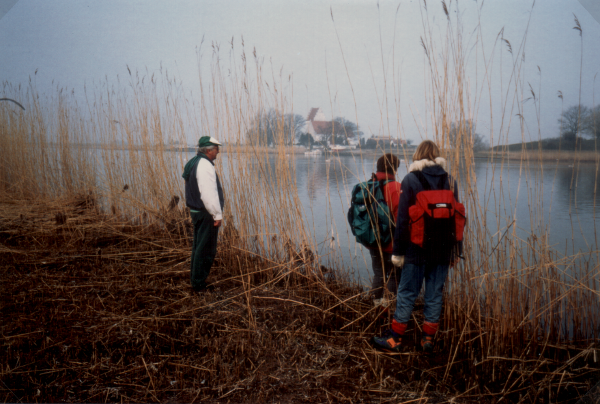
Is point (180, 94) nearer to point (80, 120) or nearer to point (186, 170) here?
point (186, 170)

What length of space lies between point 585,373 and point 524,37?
65.1 inches

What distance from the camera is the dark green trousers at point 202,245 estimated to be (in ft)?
7.17

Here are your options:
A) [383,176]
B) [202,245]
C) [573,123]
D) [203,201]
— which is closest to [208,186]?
[203,201]

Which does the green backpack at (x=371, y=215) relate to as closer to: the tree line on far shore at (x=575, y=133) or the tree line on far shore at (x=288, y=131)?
the tree line on far shore at (x=288, y=131)

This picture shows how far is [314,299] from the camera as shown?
227cm

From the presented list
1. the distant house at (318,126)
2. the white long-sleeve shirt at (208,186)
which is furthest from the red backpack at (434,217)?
the white long-sleeve shirt at (208,186)

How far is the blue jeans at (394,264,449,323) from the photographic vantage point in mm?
1585

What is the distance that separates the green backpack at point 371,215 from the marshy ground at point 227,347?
0.43 meters

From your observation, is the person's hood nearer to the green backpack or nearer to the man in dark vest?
the green backpack

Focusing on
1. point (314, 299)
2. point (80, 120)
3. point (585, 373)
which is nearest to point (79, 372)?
point (314, 299)

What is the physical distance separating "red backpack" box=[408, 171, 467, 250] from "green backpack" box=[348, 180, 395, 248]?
12.8 inches

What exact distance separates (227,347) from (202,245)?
2.48ft

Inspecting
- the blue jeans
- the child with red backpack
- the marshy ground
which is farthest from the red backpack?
the marshy ground

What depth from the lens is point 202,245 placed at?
221 centimetres
